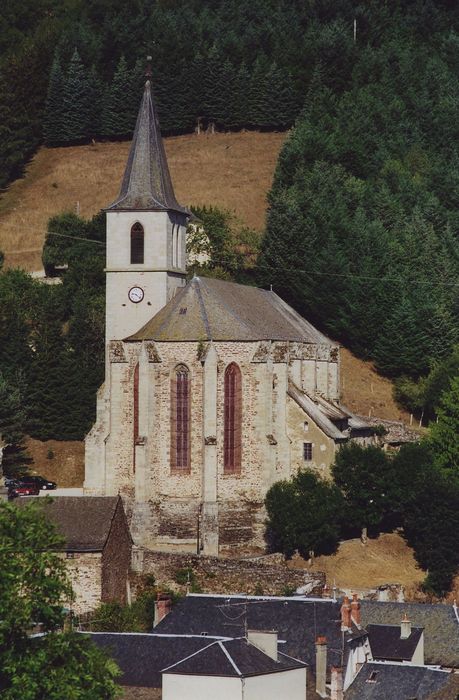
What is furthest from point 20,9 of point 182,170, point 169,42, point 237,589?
point 237,589

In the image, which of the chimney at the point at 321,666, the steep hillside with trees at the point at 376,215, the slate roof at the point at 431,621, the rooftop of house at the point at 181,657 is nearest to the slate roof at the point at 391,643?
the slate roof at the point at 431,621

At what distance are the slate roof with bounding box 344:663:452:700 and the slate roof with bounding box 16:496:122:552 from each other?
50.6ft

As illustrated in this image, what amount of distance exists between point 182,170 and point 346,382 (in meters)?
42.0

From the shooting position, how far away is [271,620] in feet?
216

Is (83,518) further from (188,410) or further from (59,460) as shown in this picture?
(59,460)

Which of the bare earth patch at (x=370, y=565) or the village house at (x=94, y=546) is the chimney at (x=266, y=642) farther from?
the bare earth patch at (x=370, y=565)

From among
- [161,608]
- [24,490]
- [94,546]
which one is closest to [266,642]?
[161,608]

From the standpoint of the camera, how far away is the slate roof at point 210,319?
280 ft

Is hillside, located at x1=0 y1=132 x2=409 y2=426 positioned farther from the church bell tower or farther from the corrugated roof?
the corrugated roof

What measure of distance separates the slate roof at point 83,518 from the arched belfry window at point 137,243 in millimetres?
13744

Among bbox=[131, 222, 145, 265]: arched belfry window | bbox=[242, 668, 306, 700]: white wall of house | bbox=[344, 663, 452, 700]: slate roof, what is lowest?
bbox=[344, 663, 452, 700]: slate roof

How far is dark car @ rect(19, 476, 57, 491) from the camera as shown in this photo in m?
91.1

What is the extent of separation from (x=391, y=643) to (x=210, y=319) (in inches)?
889

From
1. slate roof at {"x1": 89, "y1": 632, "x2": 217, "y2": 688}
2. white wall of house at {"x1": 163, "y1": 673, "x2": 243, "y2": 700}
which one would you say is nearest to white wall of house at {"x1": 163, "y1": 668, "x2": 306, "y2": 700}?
white wall of house at {"x1": 163, "y1": 673, "x2": 243, "y2": 700}
